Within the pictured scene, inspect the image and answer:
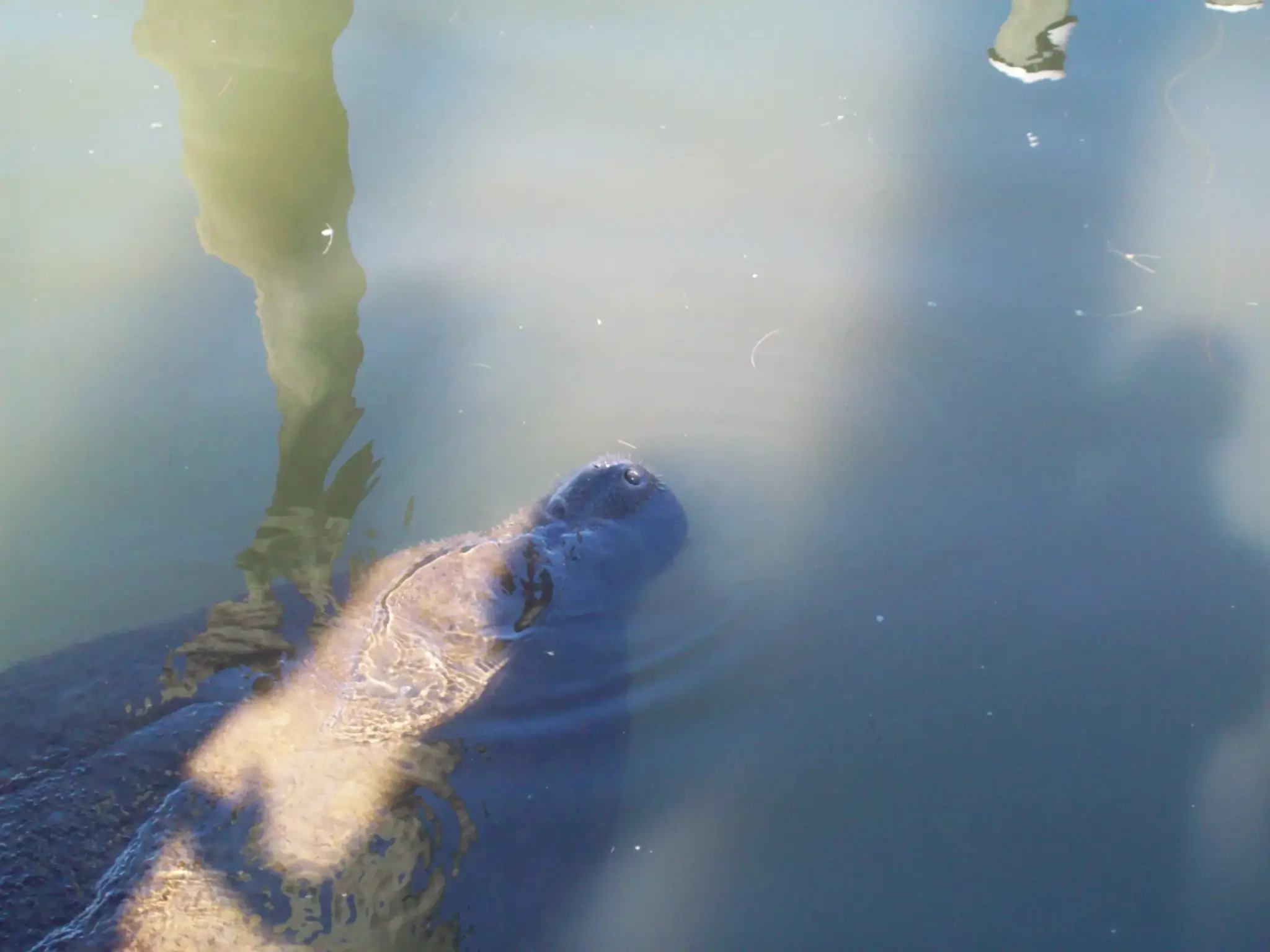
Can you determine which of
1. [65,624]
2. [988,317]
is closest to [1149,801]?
[988,317]

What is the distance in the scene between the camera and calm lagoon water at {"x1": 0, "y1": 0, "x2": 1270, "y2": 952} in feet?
10.6

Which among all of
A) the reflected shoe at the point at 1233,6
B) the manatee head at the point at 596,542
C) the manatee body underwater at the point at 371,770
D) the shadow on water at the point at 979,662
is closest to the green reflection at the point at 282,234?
the manatee body underwater at the point at 371,770

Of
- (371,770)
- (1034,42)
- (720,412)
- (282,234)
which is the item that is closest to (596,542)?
(720,412)

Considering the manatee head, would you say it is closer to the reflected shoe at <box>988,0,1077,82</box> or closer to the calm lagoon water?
the calm lagoon water

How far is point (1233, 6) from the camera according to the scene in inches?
252

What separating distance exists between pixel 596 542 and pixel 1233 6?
5.64 meters

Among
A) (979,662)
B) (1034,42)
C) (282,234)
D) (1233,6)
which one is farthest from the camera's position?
(1233,6)

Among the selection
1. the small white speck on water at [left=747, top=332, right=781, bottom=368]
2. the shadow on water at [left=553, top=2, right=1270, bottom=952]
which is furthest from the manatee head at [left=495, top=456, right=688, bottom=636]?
the small white speck on water at [left=747, top=332, right=781, bottom=368]

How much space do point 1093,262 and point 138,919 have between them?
→ 15.9 ft

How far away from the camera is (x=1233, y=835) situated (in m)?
3.25

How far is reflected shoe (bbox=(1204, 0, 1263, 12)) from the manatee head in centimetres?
513

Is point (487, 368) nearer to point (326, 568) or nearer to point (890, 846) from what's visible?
point (326, 568)

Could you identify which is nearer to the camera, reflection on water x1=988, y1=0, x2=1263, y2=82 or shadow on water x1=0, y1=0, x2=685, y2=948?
shadow on water x1=0, y1=0, x2=685, y2=948

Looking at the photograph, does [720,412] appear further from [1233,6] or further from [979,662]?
[1233,6]
